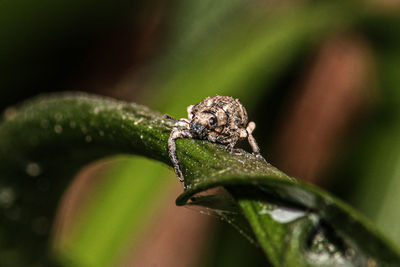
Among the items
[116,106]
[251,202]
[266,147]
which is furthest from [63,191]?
[266,147]

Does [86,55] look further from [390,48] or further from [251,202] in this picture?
[251,202]

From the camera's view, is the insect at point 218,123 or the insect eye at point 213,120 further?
the insect eye at point 213,120

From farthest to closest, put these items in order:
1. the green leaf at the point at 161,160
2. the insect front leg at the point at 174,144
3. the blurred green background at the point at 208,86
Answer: the blurred green background at the point at 208,86 → the insect front leg at the point at 174,144 → the green leaf at the point at 161,160

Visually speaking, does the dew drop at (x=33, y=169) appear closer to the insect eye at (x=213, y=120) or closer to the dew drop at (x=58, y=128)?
the dew drop at (x=58, y=128)

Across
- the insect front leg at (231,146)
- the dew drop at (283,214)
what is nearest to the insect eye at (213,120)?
the insect front leg at (231,146)

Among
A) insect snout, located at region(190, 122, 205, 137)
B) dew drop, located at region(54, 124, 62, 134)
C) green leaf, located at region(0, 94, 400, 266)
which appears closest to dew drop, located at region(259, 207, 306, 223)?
green leaf, located at region(0, 94, 400, 266)

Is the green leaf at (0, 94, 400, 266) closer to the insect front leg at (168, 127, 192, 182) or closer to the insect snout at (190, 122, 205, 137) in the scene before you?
the insect front leg at (168, 127, 192, 182)
